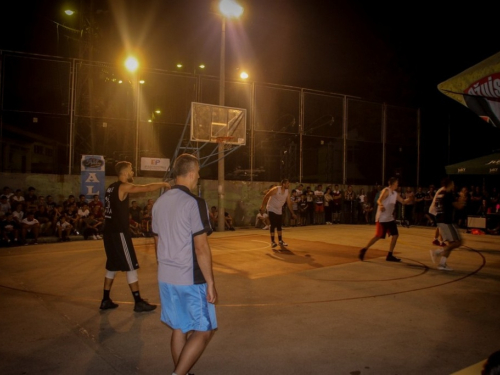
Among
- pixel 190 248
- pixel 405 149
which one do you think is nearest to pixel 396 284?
pixel 190 248

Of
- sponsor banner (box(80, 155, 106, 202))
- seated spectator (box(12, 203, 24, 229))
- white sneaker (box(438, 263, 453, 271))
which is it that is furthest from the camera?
sponsor banner (box(80, 155, 106, 202))

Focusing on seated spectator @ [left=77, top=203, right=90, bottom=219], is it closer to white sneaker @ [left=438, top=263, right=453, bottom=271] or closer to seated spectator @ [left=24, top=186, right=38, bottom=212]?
seated spectator @ [left=24, top=186, right=38, bottom=212]

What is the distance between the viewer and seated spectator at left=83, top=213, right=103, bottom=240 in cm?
1453

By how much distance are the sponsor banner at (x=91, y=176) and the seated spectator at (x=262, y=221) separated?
22.9 ft

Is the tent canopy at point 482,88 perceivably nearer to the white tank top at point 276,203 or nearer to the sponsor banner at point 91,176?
the white tank top at point 276,203

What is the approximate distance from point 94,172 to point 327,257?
11114mm

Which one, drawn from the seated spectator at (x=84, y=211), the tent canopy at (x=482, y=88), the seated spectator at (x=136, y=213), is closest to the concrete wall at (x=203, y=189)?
the seated spectator at (x=136, y=213)

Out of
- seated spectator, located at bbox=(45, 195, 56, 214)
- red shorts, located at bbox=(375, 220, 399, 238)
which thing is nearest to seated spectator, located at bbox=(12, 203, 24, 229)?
seated spectator, located at bbox=(45, 195, 56, 214)

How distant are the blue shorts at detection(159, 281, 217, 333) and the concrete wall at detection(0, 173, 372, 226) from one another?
13.9 metres

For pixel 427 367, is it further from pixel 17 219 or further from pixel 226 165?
pixel 226 165

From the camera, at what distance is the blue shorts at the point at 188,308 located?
10.6 ft

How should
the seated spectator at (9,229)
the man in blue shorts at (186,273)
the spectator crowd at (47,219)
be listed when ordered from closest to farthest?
the man in blue shorts at (186,273)
the seated spectator at (9,229)
the spectator crowd at (47,219)

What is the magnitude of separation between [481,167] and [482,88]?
1479 centimetres

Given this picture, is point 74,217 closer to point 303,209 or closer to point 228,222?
point 228,222
